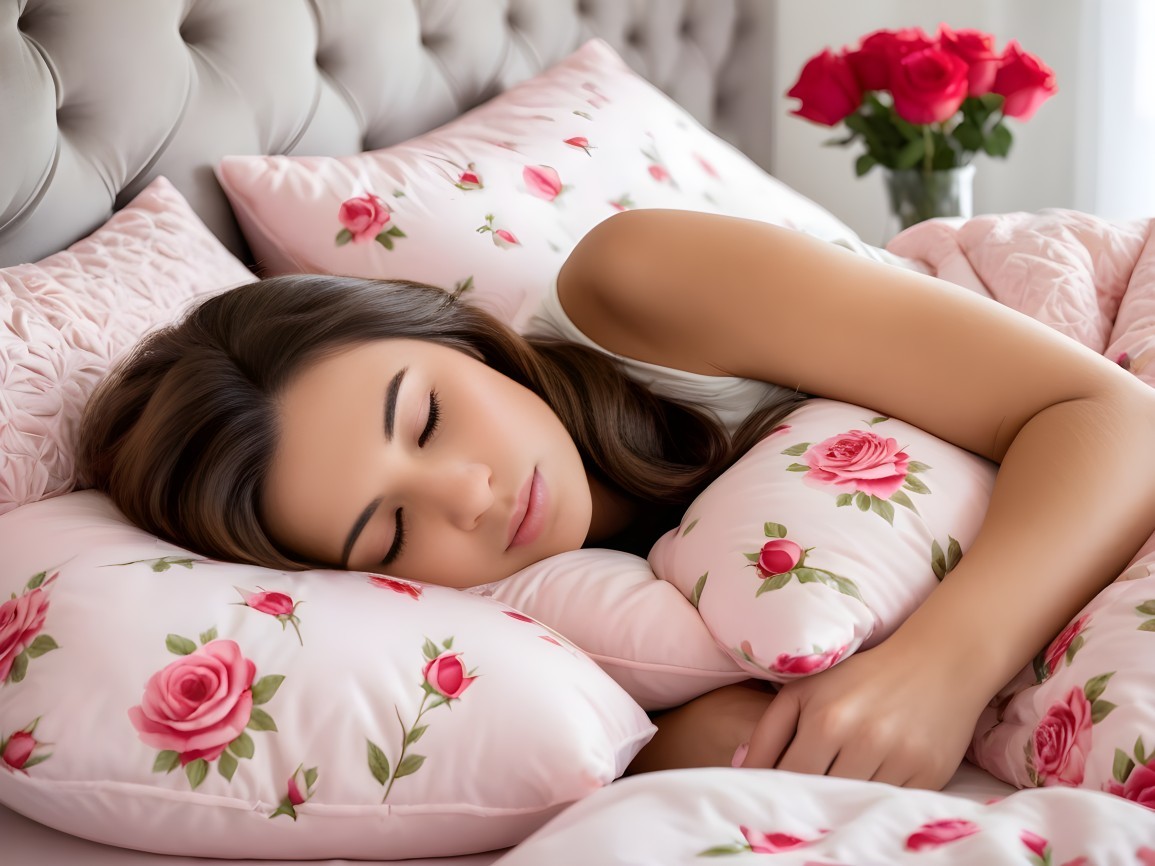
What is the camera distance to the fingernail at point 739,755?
0.87m

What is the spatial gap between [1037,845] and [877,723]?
0.75ft

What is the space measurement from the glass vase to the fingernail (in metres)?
1.93

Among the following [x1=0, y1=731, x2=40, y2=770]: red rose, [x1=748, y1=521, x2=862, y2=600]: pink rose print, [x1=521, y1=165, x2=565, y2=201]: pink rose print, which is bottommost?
[x1=0, y1=731, x2=40, y2=770]: red rose

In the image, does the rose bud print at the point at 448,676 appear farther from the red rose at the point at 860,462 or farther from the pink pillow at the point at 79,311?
the pink pillow at the point at 79,311

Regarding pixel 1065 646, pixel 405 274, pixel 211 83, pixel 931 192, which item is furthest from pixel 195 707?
pixel 931 192

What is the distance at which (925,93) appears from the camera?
2.33 meters

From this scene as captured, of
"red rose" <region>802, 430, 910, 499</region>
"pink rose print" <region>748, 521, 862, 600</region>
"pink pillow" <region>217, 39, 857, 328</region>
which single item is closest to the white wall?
"pink pillow" <region>217, 39, 857, 328</region>

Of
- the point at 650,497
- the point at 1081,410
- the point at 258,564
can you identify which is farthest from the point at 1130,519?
the point at 258,564

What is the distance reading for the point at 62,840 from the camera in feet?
2.73

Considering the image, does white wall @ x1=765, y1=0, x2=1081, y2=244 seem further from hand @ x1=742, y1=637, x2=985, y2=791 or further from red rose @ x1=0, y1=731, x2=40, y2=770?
red rose @ x1=0, y1=731, x2=40, y2=770

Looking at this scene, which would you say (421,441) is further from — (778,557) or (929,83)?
(929,83)

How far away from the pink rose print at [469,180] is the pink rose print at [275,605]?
861 mm

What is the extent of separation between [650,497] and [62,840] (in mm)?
676

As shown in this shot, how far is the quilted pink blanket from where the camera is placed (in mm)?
1421
